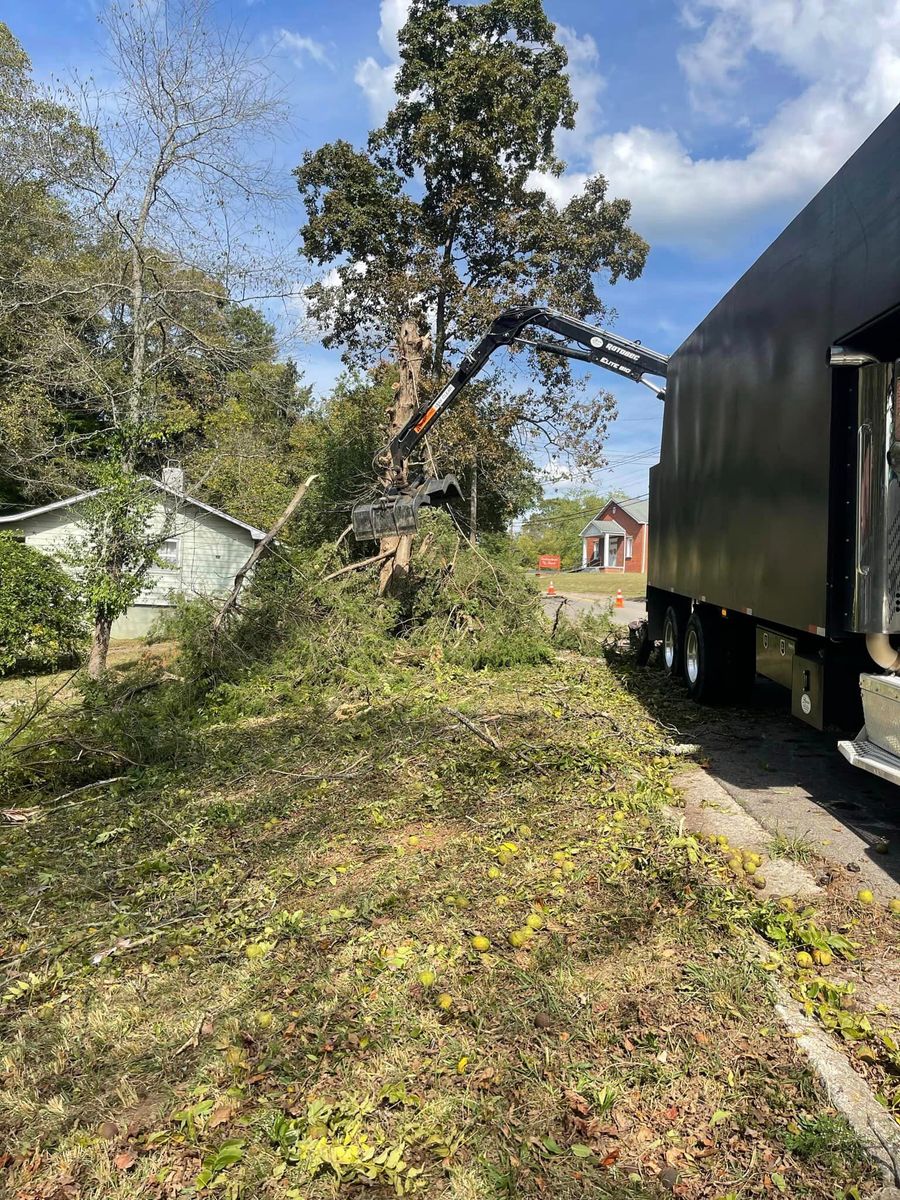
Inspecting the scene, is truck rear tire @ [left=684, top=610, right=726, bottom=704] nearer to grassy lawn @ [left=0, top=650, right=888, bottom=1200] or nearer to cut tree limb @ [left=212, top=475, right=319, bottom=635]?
grassy lawn @ [left=0, top=650, right=888, bottom=1200]

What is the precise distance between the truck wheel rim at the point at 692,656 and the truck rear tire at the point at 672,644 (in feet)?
1.47

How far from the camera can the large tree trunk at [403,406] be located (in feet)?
43.2

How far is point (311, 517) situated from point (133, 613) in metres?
7.76

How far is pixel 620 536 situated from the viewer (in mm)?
61312

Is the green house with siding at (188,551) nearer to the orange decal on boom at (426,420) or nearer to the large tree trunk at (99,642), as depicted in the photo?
the large tree trunk at (99,642)

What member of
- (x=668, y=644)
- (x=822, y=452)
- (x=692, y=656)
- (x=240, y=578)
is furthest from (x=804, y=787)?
(x=240, y=578)

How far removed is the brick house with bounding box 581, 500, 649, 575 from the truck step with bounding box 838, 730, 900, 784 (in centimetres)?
5358

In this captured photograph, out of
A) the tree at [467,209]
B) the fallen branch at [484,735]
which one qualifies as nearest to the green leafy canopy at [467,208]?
the tree at [467,209]

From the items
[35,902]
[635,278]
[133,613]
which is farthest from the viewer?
[635,278]

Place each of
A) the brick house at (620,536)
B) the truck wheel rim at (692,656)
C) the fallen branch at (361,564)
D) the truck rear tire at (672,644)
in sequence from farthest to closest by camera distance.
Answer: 1. the brick house at (620,536)
2. the fallen branch at (361,564)
3. the truck rear tire at (672,644)
4. the truck wheel rim at (692,656)

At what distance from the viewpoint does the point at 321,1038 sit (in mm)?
3021

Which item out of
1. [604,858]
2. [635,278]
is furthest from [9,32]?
[604,858]

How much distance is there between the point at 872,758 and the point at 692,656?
15.1 feet

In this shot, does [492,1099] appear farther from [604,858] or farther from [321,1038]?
[604,858]
